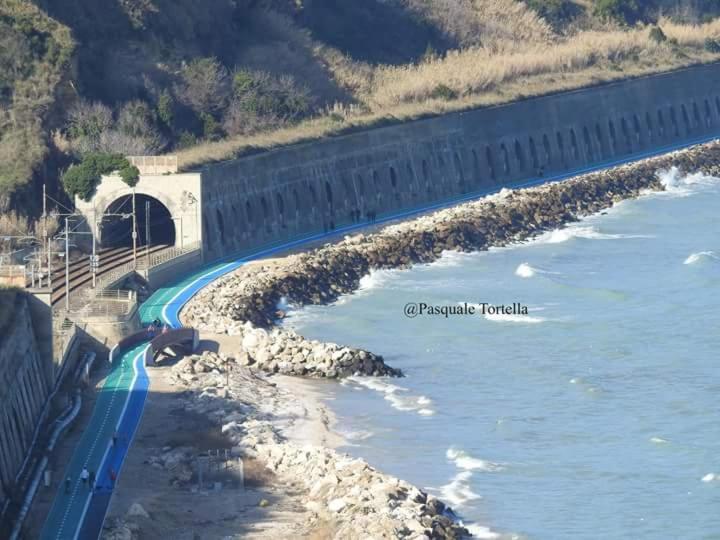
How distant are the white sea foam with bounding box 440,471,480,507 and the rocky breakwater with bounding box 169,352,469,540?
1.38 m

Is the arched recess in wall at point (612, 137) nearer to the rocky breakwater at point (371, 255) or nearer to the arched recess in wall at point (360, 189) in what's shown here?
the rocky breakwater at point (371, 255)

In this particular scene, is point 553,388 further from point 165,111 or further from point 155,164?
point 165,111

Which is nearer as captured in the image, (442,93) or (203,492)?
(203,492)

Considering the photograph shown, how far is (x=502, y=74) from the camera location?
118750 millimetres

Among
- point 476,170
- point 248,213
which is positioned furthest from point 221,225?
point 476,170

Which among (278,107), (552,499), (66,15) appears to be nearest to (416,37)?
(278,107)

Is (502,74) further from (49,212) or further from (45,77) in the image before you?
(49,212)

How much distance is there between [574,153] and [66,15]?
112ft

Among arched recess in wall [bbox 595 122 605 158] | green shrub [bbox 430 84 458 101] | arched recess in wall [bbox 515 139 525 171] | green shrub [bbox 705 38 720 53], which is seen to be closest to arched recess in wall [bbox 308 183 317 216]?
arched recess in wall [bbox 515 139 525 171]

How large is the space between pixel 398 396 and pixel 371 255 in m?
23.0

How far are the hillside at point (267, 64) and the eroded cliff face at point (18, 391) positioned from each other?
21.8 m

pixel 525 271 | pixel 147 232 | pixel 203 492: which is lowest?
pixel 525 271

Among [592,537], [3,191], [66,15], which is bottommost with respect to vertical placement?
[592,537]

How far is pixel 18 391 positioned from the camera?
172 ft
